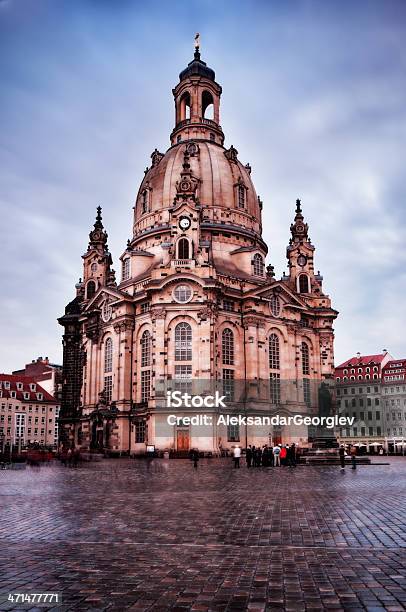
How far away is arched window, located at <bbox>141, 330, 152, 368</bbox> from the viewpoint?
6662 cm

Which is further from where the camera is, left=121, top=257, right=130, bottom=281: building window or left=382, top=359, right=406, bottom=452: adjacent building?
left=382, top=359, right=406, bottom=452: adjacent building

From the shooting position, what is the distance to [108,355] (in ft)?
236

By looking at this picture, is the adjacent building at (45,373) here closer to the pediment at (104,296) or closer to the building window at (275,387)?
the pediment at (104,296)

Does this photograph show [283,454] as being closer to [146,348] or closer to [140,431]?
[140,431]

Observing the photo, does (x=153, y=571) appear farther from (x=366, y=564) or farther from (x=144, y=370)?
(x=144, y=370)

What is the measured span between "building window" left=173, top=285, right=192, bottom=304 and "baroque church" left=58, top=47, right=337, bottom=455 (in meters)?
0.11

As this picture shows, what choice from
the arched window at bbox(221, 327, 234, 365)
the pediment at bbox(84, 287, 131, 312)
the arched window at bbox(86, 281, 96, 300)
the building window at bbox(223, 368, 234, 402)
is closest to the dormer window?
the pediment at bbox(84, 287, 131, 312)

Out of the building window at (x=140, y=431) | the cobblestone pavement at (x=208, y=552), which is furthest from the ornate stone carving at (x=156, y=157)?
the cobblestone pavement at (x=208, y=552)

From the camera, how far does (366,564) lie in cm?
911

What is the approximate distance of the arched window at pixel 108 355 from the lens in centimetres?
7138

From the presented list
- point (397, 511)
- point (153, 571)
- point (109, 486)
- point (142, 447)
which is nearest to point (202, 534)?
point (153, 571)

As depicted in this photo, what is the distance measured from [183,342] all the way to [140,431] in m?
11.3

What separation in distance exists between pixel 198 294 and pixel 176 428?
14.3 m

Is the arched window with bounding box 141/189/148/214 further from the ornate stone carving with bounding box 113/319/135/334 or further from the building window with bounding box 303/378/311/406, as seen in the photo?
the building window with bounding box 303/378/311/406
